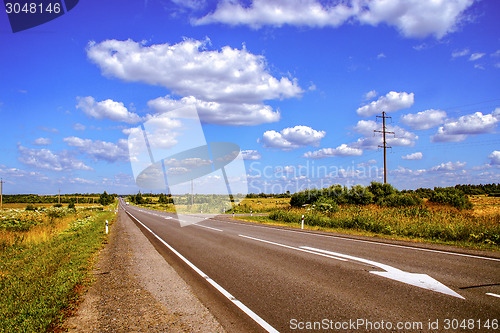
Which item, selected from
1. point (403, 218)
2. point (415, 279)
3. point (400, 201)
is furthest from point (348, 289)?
point (400, 201)

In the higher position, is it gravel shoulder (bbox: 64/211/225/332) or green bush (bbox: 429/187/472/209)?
green bush (bbox: 429/187/472/209)

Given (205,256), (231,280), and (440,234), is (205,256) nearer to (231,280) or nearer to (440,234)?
(231,280)


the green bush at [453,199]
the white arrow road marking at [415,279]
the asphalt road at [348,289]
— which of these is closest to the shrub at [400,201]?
the green bush at [453,199]

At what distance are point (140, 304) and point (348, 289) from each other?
393 centimetres

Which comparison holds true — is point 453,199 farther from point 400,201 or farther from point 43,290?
point 43,290

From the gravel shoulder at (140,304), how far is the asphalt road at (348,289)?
325 mm

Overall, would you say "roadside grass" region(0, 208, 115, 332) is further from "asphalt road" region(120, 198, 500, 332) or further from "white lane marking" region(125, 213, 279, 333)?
"white lane marking" region(125, 213, 279, 333)

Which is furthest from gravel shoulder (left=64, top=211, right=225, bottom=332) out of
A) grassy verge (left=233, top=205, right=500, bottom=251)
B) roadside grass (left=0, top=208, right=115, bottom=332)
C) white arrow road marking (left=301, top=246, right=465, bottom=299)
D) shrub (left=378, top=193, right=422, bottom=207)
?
shrub (left=378, top=193, right=422, bottom=207)

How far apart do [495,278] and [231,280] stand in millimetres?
5739

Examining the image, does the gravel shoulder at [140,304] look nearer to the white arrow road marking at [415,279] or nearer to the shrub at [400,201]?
the white arrow road marking at [415,279]

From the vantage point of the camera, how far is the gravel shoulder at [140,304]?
4.20 m

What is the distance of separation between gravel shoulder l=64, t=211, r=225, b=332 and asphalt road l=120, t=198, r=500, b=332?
325mm

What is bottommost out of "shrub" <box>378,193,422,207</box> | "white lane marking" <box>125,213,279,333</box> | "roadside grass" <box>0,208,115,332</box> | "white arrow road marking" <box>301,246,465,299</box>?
"roadside grass" <box>0,208,115,332</box>

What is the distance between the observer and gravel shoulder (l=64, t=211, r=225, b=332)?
4.20m
